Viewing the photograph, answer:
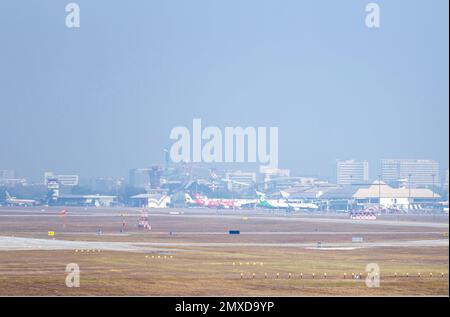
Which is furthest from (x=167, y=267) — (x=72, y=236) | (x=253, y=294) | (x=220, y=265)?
(x=72, y=236)
